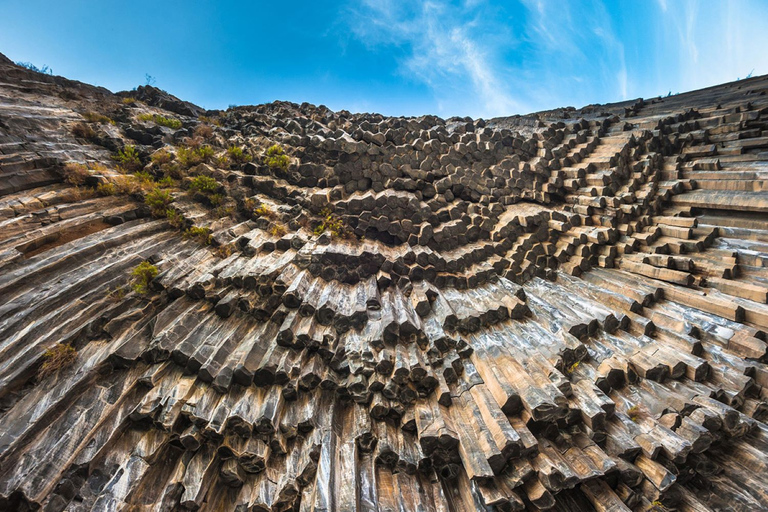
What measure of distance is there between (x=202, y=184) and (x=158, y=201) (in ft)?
4.92

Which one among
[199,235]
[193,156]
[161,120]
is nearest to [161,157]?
[193,156]

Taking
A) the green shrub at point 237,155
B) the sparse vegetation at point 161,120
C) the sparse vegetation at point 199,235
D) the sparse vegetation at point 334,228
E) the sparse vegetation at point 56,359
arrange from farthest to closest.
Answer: the sparse vegetation at point 161,120, the green shrub at point 237,155, the sparse vegetation at point 334,228, the sparse vegetation at point 199,235, the sparse vegetation at point 56,359

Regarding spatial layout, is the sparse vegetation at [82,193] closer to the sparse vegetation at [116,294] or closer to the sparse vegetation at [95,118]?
the sparse vegetation at [116,294]

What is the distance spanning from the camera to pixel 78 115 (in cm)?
1177

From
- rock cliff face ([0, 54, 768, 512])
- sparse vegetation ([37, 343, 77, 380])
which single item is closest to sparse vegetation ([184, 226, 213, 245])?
rock cliff face ([0, 54, 768, 512])

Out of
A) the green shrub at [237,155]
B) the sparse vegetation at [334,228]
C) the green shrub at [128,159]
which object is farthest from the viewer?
the green shrub at [237,155]

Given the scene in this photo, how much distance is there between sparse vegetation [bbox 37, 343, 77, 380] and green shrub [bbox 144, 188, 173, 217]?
475 cm

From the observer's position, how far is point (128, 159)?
419 inches

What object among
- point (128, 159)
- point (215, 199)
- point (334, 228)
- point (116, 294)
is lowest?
point (116, 294)

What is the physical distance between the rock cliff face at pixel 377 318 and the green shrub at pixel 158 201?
61 millimetres

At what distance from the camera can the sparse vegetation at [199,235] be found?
9.02 meters

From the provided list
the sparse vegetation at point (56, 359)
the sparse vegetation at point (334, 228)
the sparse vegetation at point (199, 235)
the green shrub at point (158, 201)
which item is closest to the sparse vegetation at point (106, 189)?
the green shrub at point (158, 201)

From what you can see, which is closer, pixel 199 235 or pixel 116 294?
pixel 116 294

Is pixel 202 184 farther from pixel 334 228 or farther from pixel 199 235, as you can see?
pixel 334 228
